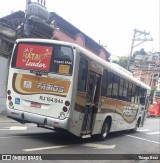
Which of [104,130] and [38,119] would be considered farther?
[104,130]

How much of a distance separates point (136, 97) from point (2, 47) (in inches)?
365

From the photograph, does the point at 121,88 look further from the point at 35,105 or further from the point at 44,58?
the point at 35,105

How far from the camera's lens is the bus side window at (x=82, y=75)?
11.2m

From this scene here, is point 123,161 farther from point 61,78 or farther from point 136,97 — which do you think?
point 136,97

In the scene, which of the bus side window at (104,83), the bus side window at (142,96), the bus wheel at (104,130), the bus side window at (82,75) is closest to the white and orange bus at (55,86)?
the bus side window at (82,75)

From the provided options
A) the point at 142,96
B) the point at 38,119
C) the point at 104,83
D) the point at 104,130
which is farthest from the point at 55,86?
the point at 142,96

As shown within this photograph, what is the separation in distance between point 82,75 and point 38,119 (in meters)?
1.94

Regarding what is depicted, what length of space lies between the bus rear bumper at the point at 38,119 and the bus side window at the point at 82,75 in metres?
1.19

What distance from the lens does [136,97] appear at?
19.0 metres

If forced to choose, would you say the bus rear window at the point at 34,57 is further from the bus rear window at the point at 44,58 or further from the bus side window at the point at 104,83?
the bus side window at the point at 104,83

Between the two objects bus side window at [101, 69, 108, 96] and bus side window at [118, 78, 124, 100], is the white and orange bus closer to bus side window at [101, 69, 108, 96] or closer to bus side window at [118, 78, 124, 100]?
bus side window at [101, 69, 108, 96]

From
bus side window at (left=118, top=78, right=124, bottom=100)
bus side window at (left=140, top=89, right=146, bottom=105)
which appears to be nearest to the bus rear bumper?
bus side window at (left=118, top=78, right=124, bottom=100)

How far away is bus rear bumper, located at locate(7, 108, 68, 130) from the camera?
1072cm

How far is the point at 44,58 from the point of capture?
11320mm
